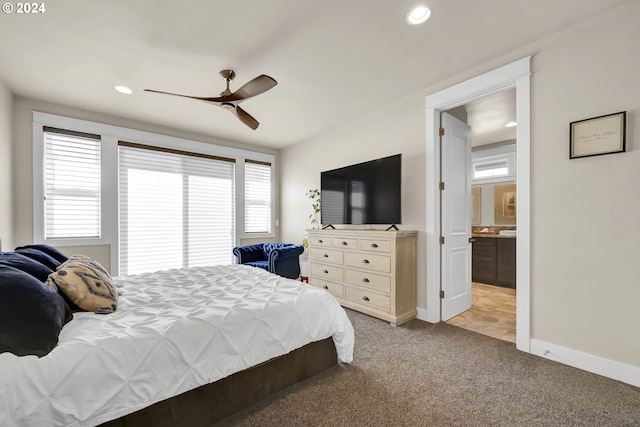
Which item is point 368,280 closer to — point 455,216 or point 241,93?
point 455,216

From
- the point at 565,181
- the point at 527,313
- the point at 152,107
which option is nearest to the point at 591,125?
the point at 565,181

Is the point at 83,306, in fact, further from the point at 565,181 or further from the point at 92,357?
the point at 565,181

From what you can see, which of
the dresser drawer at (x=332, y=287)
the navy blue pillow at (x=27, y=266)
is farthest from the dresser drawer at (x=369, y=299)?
the navy blue pillow at (x=27, y=266)

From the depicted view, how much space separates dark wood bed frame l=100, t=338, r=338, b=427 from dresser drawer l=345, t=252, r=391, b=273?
46.1 inches

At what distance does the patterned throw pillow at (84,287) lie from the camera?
154 cm

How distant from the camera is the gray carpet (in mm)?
1540

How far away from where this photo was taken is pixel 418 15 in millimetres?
1978

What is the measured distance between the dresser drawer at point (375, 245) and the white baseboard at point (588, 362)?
1.45m

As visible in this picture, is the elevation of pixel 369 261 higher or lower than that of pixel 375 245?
lower

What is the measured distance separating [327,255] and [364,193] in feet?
3.19

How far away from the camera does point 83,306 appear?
5.17 feet

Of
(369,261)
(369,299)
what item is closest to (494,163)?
(369,261)

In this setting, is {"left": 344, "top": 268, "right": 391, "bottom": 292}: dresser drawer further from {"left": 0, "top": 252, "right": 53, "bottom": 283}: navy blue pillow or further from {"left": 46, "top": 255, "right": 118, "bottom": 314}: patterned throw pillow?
{"left": 0, "top": 252, "right": 53, "bottom": 283}: navy blue pillow

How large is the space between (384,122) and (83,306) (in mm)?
3447
